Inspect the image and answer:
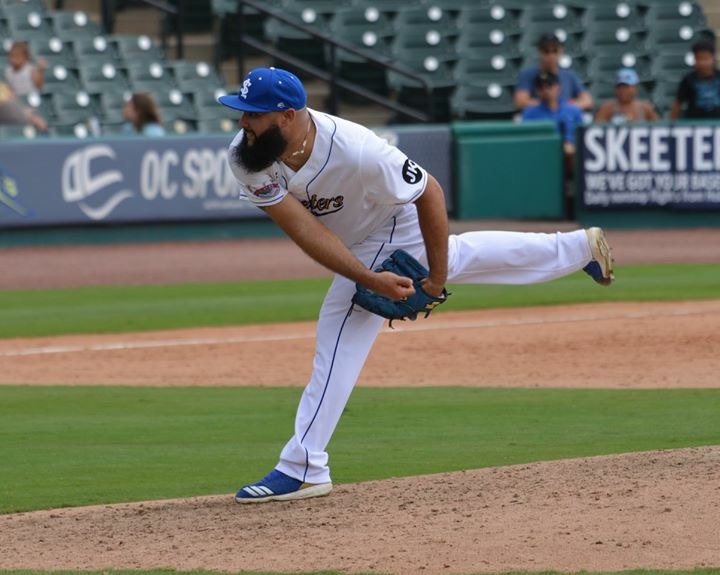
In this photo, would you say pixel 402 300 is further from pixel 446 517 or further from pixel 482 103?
pixel 482 103

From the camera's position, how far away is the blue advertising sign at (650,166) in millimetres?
17453

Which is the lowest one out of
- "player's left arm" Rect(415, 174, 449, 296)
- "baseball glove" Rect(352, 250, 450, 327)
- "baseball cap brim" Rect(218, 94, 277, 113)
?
"baseball glove" Rect(352, 250, 450, 327)

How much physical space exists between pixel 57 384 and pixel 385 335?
3.09 m

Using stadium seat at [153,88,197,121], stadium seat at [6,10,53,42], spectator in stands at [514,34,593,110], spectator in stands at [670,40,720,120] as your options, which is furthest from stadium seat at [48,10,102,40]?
spectator in stands at [670,40,720,120]

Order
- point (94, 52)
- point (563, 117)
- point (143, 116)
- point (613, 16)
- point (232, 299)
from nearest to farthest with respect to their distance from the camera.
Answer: point (232, 299) < point (143, 116) < point (563, 117) < point (94, 52) < point (613, 16)

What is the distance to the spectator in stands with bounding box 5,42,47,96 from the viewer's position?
17.0 m

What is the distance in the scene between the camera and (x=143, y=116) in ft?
54.6

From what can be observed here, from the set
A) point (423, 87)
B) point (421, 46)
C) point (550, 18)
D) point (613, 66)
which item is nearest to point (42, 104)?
point (423, 87)

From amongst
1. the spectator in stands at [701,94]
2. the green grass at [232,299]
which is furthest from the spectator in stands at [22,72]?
the spectator in stands at [701,94]

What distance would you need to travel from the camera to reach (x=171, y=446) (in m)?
7.28

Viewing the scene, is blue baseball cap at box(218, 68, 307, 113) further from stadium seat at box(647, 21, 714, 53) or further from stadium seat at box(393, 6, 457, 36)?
stadium seat at box(647, 21, 714, 53)

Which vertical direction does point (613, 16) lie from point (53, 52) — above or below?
below

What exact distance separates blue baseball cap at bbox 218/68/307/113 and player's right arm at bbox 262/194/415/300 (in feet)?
1.15

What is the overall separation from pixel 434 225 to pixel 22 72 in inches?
502
